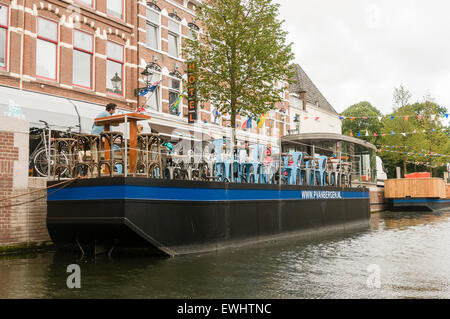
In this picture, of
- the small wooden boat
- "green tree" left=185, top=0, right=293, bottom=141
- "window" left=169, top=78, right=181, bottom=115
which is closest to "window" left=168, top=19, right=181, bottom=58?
"window" left=169, top=78, right=181, bottom=115

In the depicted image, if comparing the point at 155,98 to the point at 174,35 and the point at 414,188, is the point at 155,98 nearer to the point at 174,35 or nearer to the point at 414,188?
the point at 174,35

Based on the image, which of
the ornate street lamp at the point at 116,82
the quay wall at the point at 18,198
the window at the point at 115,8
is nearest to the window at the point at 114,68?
the ornate street lamp at the point at 116,82

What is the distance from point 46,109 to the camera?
1299 centimetres

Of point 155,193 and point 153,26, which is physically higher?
point 153,26

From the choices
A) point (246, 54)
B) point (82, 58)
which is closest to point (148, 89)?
point (82, 58)

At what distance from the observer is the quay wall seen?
8.29 metres

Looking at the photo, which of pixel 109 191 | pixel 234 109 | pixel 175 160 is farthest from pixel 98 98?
pixel 109 191

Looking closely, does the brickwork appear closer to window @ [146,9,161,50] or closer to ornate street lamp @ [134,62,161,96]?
ornate street lamp @ [134,62,161,96]

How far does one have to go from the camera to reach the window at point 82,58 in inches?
599

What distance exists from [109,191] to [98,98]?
9.23 meters

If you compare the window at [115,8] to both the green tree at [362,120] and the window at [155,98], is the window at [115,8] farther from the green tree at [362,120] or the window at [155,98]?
the green tree at [362,120]

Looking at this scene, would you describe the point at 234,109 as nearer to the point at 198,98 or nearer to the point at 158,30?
the point at 198,98

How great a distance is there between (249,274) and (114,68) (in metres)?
12.5

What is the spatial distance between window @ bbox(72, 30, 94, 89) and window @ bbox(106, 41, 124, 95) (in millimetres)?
858
